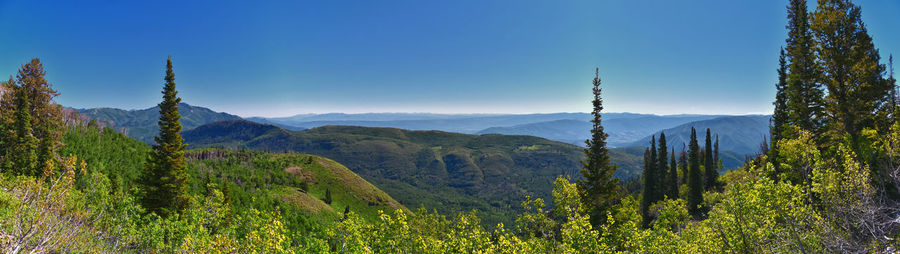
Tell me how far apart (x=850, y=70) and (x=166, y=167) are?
62553mm

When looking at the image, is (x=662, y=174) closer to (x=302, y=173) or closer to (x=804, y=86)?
(x=804, y=86)

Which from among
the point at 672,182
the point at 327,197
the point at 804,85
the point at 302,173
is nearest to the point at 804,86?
the point at 804,85

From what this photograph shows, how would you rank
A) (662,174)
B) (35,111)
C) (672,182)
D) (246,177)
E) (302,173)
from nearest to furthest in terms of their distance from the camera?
Result: (35,111) < (672,182) < (662,174) < (246,177) < (302,173)

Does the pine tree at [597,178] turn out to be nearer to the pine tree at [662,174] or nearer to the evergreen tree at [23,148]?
the pine tree at [662,174]

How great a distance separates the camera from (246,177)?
156 m

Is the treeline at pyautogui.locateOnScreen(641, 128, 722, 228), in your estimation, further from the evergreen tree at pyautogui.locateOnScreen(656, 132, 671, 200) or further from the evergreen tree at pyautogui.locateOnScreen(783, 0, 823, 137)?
the evergreen tree at pyautogui.locateOnScreen(783, 0, 823, 137)

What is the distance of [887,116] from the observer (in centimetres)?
2519

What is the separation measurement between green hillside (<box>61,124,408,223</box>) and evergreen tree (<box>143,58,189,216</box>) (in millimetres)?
22256

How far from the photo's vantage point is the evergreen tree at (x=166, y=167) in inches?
1362

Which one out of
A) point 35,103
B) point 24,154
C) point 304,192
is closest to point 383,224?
point 24,154

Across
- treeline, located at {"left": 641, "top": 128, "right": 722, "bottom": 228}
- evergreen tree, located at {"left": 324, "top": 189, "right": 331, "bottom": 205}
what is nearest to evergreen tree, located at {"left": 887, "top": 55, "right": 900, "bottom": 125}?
treeline, located at {"left": 641, "top": 128, "right": 722, "bottom": 228}

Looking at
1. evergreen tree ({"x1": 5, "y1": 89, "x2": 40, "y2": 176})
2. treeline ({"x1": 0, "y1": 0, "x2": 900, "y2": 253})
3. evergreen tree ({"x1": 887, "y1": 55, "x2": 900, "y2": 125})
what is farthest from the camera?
evergreen tree ({"x1": 5, "y1": 89, "x2": 40, "y2": 176})

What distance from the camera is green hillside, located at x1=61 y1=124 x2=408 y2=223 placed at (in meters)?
81.2

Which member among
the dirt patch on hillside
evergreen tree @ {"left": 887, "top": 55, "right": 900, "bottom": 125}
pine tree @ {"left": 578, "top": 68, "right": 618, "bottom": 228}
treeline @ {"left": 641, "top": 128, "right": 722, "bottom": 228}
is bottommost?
the dirt patch on hillside
